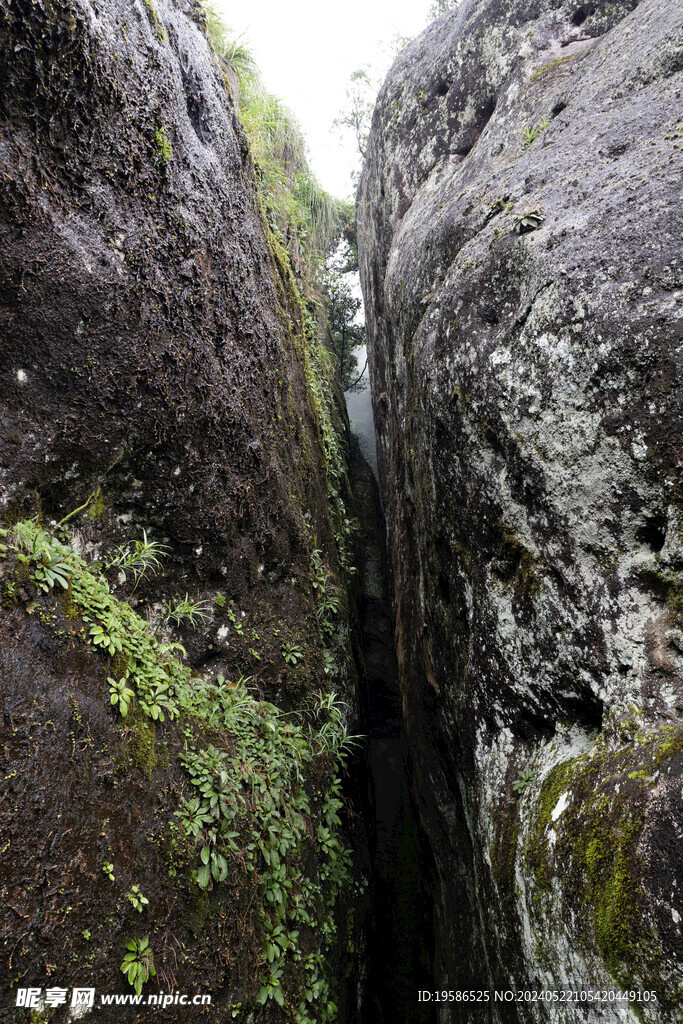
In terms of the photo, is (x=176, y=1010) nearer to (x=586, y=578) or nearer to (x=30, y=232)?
(x=586, y=578)

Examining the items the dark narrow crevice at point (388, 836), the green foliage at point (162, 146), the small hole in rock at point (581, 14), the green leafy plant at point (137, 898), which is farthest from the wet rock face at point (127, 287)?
the dark narrow crevice at point (388, 836)

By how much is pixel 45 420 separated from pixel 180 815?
2517 millimetres

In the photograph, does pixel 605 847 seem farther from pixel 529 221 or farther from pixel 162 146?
pixel 162 146

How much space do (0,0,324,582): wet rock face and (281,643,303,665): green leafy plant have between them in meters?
0.86

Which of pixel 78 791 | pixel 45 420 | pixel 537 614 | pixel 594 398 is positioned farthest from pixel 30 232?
pixel 537 614

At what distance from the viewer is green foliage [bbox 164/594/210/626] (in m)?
3.95

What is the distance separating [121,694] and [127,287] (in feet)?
8.69

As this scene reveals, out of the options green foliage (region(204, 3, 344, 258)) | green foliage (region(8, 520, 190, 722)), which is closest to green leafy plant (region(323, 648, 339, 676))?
green foliage (region(8, 520, 190, 722))

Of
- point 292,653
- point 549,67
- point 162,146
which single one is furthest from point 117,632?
point 549,67

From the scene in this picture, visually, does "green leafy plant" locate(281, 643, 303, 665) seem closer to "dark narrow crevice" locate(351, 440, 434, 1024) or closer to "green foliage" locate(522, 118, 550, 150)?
"dark narrow crevice" locate(351, 440, 434, 1024)

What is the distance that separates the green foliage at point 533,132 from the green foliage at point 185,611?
4.36 meters

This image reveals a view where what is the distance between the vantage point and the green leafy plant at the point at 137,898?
8.95 ft

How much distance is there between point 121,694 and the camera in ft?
9.87

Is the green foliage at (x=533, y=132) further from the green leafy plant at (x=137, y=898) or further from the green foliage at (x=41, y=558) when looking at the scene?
the green leafy plant at (x=137, y=898)
